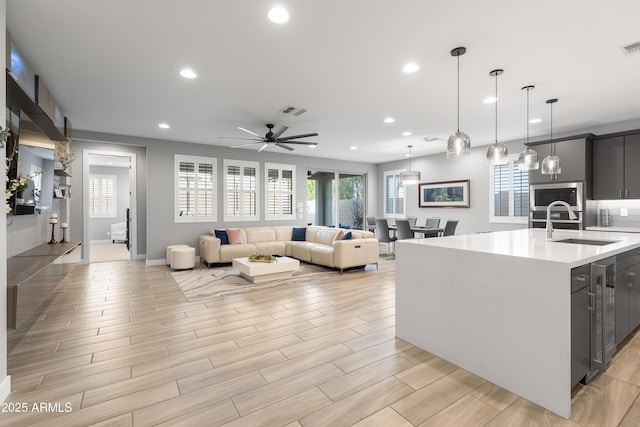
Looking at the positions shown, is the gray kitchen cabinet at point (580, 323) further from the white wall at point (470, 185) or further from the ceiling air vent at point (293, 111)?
the white wall at point (470, 185)

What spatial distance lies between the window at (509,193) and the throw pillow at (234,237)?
5817 millimetres

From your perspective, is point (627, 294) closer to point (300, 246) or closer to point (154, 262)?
point (300, 246)

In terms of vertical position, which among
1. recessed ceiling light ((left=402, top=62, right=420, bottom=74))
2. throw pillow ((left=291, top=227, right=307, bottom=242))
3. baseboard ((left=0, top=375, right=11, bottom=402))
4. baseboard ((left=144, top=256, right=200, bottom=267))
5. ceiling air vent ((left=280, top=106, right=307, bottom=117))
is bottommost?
baseboard ((left=0, top=375, right=11, bottom=402))

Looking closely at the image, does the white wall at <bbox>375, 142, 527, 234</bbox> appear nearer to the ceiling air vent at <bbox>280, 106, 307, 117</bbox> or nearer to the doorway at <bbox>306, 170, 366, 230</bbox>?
the doorway at <bbox>306, 170, 366, 230</bbox>

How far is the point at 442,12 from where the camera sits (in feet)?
7.91

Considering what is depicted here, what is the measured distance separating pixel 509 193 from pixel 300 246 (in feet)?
15.7

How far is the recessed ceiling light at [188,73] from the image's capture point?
11.4 ft

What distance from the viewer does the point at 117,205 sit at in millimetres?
10867

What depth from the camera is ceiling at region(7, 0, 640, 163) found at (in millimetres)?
2428

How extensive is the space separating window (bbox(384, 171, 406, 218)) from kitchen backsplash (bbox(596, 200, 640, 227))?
15.4 feet

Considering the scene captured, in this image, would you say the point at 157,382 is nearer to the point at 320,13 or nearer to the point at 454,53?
the point at 320,13

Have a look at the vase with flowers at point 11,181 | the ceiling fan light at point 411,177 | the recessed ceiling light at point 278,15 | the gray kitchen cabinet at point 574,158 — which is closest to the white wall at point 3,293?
the vase with flowers at point 11,181

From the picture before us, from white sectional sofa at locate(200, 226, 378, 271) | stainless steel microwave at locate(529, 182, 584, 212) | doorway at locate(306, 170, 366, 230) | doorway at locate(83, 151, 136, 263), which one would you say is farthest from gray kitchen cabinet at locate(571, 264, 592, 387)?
doorway at locate(83, 151, 136, 263)

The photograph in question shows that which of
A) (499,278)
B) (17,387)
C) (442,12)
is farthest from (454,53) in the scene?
(17,387)
